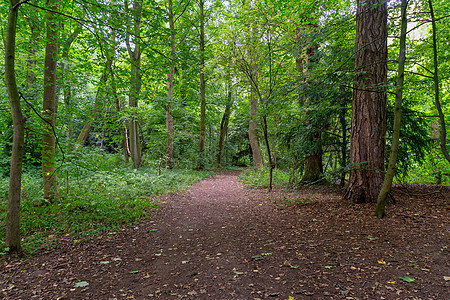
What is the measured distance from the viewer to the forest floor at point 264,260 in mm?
2408

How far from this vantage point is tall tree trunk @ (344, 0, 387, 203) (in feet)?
15.0

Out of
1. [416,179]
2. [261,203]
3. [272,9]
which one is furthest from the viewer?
[416,179]

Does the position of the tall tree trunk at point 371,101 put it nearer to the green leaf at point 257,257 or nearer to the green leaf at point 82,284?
the green leaf at point 257,257

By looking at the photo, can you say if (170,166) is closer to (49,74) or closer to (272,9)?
(49,74)

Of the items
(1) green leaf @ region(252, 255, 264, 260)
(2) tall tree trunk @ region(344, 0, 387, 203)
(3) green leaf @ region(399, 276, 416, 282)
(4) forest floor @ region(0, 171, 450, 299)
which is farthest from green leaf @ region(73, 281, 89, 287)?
(2) tall tree trunk @ region(344, 0, 387, 203)

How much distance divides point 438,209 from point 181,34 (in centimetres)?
1541

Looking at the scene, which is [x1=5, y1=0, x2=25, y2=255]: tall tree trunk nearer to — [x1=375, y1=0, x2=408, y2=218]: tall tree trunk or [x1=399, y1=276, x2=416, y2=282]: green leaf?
[x1=399, y1=276, x2=416, y2=282]: green leaf

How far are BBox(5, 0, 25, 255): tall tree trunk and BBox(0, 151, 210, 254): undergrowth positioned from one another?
1.02 ft

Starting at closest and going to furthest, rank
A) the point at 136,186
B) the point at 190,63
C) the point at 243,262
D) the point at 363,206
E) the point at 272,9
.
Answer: the point at 243,262 < the point at 363,206 < the point at 190,63 < the point at 272,9 < the point at 136,186

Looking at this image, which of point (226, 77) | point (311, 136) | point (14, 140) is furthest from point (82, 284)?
point (226, 77)

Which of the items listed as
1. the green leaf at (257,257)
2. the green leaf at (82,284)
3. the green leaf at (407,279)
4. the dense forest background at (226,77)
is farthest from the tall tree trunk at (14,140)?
the green leaf at (407,279)

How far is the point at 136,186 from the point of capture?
7.89 meters

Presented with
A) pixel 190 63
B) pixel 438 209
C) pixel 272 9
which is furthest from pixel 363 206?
pixel 272 9

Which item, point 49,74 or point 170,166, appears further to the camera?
point 170,166
